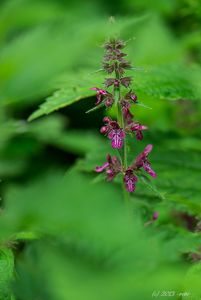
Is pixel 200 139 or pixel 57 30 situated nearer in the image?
pixel 57 30

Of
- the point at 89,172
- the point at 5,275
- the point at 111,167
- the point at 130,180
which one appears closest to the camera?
the point at 5,275

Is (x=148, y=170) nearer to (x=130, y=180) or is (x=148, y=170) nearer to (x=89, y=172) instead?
(x=130, y=180)

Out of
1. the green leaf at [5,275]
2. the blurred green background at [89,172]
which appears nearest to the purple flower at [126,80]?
the blurred green background at [89,172]

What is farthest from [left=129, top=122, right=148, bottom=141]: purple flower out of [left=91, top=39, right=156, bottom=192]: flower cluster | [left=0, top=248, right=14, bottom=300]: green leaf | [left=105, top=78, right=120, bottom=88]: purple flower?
[left=0, top=248, right=14, bottom=300]: green leaf

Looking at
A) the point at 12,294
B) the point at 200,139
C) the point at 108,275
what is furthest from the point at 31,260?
the point at 200,139

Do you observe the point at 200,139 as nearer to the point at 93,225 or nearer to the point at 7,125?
the point at 7,125

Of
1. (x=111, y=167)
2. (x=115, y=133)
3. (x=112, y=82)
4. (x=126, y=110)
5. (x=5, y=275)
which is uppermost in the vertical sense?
(x=112, y=82)

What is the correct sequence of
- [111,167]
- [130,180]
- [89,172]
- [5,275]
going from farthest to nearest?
1. [89,172]
2. [111,167]
3. [130,180]
4. [5,275]

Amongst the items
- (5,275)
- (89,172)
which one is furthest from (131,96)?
(89,172)
